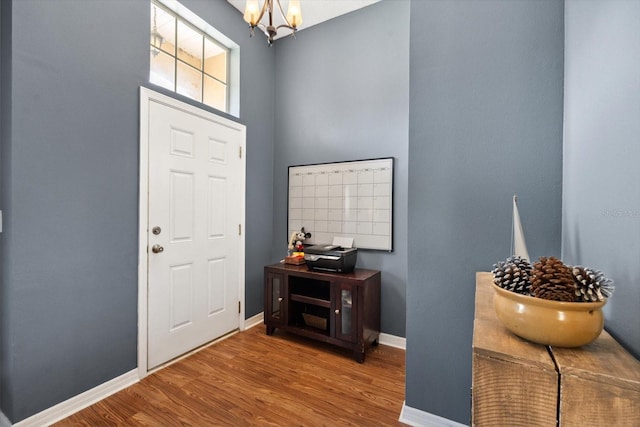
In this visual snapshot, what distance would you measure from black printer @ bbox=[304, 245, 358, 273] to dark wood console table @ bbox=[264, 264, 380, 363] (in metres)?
0.06

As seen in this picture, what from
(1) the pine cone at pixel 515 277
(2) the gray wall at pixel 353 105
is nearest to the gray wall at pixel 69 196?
(2) the gray wall at pixel 353 105

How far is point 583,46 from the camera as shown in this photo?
37.1 inches

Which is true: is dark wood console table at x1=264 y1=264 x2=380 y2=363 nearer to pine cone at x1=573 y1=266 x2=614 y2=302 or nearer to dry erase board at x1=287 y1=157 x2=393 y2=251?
dry erase board at x1=287 y1=157 x2=393 y2=251

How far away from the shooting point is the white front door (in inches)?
81.8

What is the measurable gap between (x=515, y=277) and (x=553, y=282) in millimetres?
76

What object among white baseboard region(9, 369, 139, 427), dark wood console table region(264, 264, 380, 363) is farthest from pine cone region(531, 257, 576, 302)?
white baseboard region(9, 369, 139, 427)

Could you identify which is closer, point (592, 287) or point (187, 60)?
point (592, 287)

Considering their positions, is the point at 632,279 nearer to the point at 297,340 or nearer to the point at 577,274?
the point at 577,274

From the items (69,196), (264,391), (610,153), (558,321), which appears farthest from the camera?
(264,391)

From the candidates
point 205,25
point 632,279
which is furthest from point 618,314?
point 205,25

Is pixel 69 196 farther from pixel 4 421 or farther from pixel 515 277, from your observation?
pixel 515 277

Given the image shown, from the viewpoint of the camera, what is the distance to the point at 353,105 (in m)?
2.72

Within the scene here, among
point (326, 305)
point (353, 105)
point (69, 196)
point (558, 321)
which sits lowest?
point (326, 305)

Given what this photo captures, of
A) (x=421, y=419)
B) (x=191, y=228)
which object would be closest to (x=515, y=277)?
(x=421, y=419)
